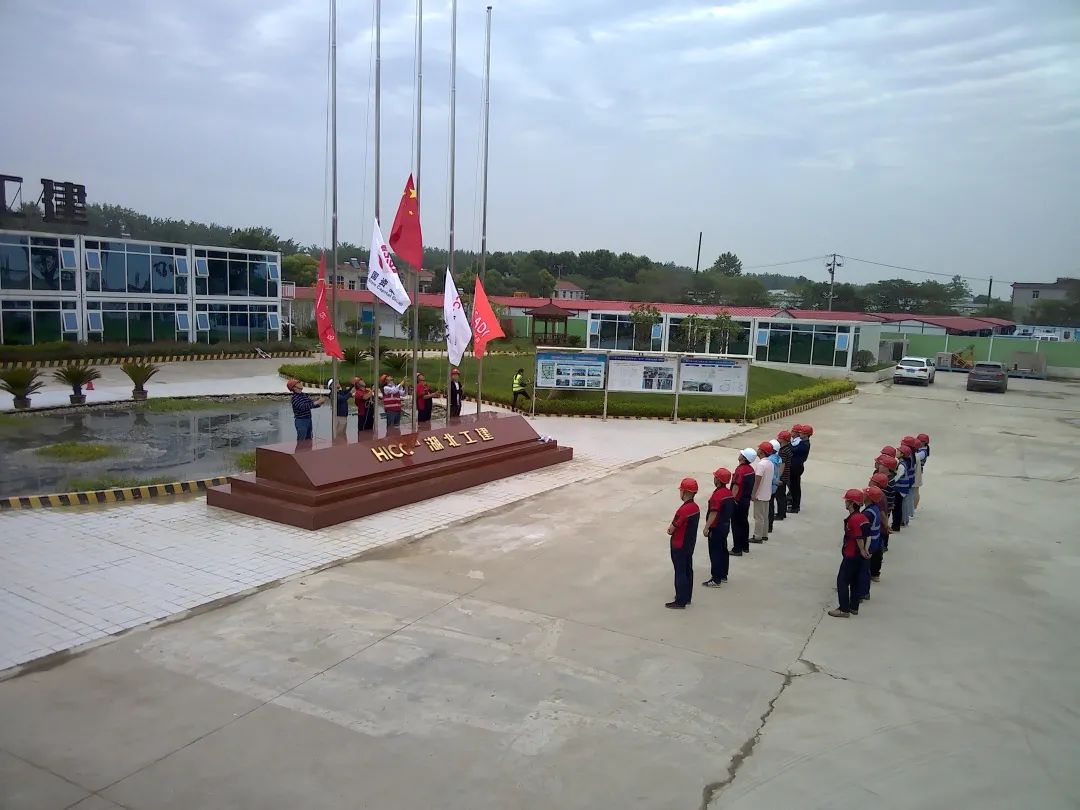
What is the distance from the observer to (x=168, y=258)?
30172mm

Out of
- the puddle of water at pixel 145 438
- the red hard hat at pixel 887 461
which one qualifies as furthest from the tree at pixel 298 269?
the red hard hat at pixel 887 461

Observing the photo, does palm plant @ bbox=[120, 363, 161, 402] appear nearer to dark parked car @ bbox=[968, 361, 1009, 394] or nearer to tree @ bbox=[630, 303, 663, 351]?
tree @ bbox=[630, 303, 663, 351]

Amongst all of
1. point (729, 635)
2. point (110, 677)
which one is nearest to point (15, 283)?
point (110, 677)

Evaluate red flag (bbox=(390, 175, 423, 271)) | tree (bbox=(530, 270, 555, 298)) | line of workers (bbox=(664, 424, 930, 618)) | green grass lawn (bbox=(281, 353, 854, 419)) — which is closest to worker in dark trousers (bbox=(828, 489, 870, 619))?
line of workers (bbox=(664, 424, 930, 618))

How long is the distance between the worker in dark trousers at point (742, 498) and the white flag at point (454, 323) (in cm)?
509

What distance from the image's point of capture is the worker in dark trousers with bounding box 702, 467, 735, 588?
7477 millimetres

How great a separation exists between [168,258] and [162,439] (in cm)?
1835

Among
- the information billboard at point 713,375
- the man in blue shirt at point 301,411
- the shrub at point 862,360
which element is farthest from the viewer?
the shrub at point 862,360

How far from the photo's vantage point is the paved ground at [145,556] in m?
6.49

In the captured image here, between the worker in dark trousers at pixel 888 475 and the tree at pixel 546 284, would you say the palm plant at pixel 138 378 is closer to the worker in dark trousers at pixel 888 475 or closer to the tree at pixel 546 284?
the worker in dark trousers at pixel 888 475

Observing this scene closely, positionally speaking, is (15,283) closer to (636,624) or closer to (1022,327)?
(636,624)

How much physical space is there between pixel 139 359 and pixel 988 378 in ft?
101

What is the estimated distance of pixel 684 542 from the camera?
22.9 feet

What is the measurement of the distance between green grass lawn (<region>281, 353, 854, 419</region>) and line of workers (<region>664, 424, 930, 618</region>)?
8.30 m
